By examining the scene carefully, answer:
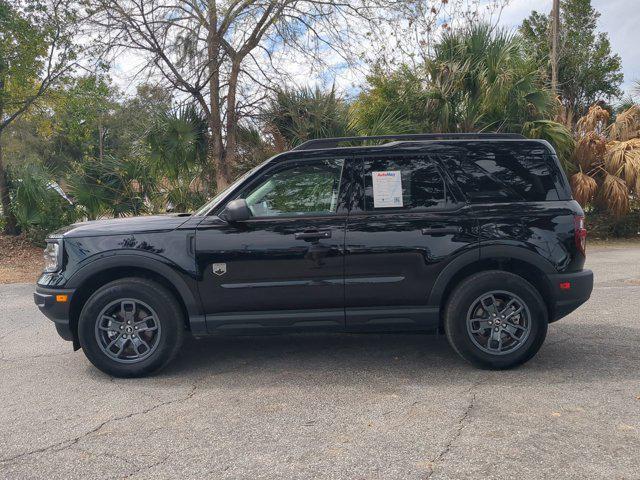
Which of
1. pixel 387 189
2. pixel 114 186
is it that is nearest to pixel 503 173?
pixel 387 189

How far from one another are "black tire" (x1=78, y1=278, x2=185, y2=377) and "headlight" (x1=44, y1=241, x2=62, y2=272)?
429 mm

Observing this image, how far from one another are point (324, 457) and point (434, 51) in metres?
11.5

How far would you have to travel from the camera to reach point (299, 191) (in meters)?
5.04

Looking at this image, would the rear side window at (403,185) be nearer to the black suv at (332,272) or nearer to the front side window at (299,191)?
the black suv at (332,272)

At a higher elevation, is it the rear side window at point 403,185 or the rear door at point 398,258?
the rear side window at point 403,185

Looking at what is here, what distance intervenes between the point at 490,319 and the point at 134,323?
9.80ft

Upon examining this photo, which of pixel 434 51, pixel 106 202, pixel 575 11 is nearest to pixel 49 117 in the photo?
pixel 106 202

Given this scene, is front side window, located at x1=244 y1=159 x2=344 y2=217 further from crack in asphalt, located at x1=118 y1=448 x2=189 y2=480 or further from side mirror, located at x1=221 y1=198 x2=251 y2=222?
crack in asphalt, located at x1=118 y1=448 x2=189 y2=480

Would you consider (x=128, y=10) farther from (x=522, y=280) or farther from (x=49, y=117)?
(x=522, y=280)

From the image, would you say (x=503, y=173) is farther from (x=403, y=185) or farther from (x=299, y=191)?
(x=299, y=191)

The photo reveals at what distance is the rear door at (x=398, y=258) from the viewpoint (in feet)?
15.8

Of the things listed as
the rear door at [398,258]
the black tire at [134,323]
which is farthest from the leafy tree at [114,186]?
the rear door at [398,258]

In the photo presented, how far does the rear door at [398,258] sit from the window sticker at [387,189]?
0.06 meters

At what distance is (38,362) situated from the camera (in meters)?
5.54
